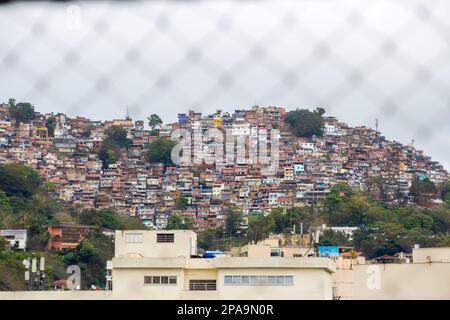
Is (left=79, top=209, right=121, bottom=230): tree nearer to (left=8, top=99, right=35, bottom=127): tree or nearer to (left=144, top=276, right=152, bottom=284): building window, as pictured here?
(left=8, top=99, right=35, bottom=127): tree

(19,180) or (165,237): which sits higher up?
(19,180)

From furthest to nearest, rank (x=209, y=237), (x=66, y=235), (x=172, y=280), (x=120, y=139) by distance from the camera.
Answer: (x=209, y=237) → (x=66, y=235) → (x=120, y=139) → (x=172, y=280)

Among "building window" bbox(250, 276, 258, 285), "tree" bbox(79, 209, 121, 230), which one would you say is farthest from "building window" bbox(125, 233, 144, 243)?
"tree" bbox(79, 209, 121, 230)

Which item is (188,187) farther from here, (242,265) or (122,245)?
(242,265)

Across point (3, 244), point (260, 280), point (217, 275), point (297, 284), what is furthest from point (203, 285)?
point (3, 244)

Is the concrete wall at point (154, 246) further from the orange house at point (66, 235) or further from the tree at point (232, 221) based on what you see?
the tree at point (232, 221)

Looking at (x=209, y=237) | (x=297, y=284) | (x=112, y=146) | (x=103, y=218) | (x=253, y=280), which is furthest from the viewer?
(x=103, y=218)

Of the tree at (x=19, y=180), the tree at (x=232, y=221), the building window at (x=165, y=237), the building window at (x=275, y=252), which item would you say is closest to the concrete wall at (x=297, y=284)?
the building window at (x=165, y=237)

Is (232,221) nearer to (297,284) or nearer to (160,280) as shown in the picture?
(160,280)
